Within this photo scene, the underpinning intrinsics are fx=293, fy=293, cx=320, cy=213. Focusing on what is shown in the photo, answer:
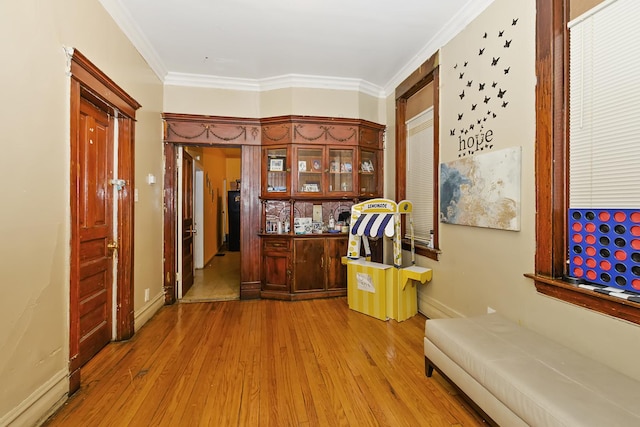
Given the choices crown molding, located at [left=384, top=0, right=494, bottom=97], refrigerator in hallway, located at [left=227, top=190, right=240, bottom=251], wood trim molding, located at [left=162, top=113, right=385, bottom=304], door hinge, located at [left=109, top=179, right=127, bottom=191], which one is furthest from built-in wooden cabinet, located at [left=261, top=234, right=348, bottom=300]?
refrigerator in hallway, located at [left=227, top=190, right=240, bottom=251]

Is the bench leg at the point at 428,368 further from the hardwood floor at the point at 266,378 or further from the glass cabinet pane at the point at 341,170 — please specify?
the glass cabinet pane at the point at 341,170

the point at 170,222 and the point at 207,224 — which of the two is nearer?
the point at 170,222

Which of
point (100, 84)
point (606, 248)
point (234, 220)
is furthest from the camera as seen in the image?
point (234, 220)

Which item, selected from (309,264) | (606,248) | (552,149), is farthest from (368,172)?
(606,248)

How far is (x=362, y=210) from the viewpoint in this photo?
3.77m

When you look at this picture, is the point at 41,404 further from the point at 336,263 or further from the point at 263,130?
the point at 263,130

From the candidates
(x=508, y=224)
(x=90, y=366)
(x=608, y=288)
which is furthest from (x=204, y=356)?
(x=608, y=288)

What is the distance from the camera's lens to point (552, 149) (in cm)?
198

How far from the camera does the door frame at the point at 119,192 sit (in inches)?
81.5

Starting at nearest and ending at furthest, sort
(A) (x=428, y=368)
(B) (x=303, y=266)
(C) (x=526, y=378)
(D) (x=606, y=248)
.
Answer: (C) (x=526, y=378)
(D) (x=606, y=248)
(A) (x=428, y=368)
(B) (x=303, y=266)

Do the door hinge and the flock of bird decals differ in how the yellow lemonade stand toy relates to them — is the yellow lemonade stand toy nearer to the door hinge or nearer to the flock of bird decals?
the flock of bird decals

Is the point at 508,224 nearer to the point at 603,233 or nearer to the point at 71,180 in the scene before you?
the point at 603,233

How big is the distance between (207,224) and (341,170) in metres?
3.73

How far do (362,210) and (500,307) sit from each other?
1838 mm
